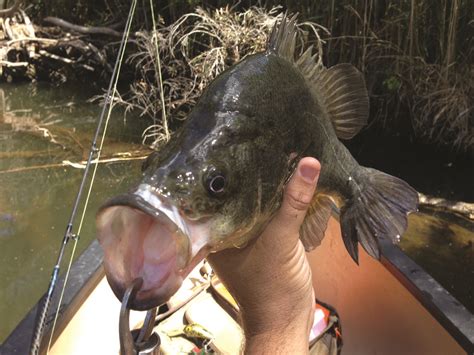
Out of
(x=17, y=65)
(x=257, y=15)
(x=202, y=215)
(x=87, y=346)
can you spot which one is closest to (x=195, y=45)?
(x=257, y=15)

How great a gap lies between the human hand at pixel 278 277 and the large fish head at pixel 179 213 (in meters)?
0.15

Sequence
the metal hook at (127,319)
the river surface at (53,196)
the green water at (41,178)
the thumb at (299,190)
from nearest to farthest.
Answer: the metal hook at (127,319) → the thumb at (299,190) → the river surface at (53,196) → the green water at (41,178)

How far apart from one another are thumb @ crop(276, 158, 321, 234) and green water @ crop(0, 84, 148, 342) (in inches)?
139

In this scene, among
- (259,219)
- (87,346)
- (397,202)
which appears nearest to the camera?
(259,219)

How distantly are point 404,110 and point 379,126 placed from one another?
0.39 metres

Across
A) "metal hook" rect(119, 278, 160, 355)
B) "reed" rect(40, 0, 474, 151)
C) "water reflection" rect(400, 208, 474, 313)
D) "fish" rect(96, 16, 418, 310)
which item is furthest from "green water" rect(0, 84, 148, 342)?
"metal hook" rect(119, 278, 160, 355)

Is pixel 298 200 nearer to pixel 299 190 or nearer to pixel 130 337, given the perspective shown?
pixel 299 190

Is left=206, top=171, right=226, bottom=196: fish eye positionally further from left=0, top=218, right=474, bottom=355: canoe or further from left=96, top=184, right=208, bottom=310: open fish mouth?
left=0, top=218, right=474, bottom=355: canoe

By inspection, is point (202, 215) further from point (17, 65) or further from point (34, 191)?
point (17, 65)

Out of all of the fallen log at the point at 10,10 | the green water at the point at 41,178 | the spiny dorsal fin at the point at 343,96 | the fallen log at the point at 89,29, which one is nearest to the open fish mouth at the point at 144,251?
the spiny dorsal fin at the point at 343,96

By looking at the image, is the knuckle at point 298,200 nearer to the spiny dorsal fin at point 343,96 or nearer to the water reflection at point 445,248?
the spiny dorsal fin at point 343,96

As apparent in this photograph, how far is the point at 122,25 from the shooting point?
950 cm

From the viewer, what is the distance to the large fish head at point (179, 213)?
3.51 ft

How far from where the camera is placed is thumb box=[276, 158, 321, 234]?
60.2 inches
